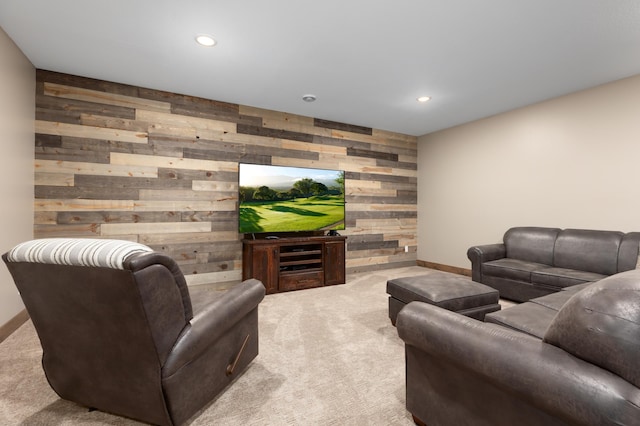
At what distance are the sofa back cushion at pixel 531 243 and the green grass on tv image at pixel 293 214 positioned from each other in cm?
234

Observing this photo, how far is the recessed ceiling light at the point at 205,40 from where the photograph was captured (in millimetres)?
2510

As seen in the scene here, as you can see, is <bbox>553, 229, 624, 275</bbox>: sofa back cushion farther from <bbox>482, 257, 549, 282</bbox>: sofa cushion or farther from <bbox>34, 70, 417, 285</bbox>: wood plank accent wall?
<bbox>34, 70, 417, 285</bbox>: wood plank accent wall

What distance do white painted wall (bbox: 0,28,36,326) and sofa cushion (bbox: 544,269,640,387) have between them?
3661 millimetres

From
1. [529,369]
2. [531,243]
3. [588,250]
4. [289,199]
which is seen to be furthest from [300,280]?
[588,250]

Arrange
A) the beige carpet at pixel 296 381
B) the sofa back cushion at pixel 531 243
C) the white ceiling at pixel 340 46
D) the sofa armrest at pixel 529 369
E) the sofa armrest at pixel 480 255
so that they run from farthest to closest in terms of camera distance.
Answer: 1. the sofa armrest at pixel 480 255
2. the sofa back cushion at pixel 531 243
3. the white ceiling at pixel 340 46
4. the beige carpet at pixel 296 381
5. the sofa armrest at pixel 529 369

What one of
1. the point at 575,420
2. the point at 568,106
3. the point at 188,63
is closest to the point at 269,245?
the point at 188,63

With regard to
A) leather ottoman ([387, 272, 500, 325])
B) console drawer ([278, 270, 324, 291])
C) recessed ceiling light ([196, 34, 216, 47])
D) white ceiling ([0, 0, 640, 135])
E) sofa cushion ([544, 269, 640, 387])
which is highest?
white ceiling ([0, 0, 640, 135])

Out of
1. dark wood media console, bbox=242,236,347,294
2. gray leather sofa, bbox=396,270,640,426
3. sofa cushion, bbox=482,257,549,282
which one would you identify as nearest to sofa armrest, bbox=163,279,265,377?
gray leather sofa, bbox=396,270,640,426

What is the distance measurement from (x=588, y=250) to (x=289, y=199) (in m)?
3.60

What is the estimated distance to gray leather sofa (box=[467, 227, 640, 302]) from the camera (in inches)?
122

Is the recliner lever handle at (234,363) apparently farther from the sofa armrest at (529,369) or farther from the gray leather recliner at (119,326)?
the sofa armrest at (529,369)

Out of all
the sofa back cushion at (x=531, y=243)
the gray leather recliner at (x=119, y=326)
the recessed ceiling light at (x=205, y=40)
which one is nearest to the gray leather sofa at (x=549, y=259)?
the sofa back cushion at (x=531, y=243)

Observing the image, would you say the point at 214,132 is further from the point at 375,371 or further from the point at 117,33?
the point at 375,371

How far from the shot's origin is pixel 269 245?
3.85 m
